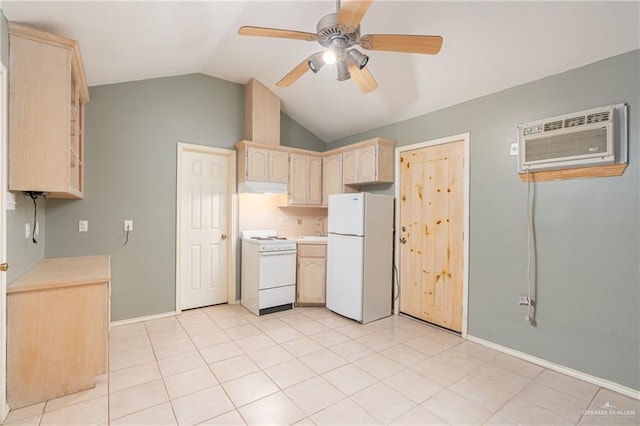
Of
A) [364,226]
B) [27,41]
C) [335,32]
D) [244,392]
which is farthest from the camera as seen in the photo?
[364,226]

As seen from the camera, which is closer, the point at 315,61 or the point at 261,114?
the point at 315,61

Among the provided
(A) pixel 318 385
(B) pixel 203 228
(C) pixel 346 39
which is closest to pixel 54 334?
(A) pixel 318 385

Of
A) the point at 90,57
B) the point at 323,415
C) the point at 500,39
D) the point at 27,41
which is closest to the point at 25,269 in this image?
the point at 27,41

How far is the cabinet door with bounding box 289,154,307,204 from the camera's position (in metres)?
4.29

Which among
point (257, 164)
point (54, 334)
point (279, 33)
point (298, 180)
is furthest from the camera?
point (298, 180)

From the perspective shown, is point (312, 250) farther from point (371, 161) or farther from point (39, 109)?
point (39, 109)

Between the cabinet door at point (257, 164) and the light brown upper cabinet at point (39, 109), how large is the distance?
2.02 meters

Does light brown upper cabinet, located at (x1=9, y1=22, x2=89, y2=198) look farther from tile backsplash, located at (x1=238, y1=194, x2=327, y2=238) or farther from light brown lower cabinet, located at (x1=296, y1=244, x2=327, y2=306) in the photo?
light brown lower cabinet, located at (x1=296, y1=244, x2=327, y2=306)

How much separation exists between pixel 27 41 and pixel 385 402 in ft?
11.0

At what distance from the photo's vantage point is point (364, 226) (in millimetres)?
3527

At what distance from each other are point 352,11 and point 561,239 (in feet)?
7.96

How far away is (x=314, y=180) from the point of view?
449 cm

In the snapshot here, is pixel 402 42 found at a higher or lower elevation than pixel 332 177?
higher

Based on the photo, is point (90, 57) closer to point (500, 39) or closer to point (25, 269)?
point (25, 269)
